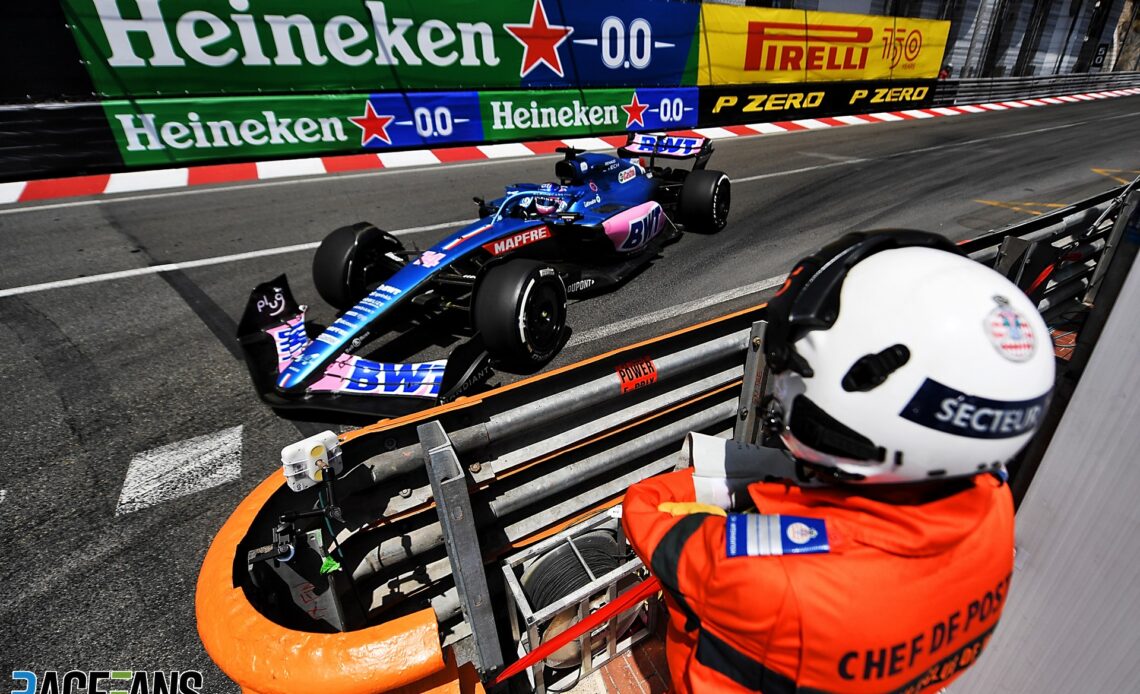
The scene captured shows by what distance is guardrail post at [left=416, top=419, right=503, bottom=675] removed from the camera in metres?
1.60

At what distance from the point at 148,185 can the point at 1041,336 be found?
1064 centimetres

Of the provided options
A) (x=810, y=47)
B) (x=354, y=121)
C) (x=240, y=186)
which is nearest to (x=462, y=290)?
(x=240, y=186)

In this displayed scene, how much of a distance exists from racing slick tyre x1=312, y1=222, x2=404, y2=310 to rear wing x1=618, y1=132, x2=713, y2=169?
3.60 m

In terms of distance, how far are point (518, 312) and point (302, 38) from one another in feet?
27.6

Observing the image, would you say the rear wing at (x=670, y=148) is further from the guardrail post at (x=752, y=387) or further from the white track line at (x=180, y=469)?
the white track line at (x=180, y=469)

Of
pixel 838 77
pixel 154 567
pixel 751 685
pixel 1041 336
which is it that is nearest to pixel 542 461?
pixel 751 685

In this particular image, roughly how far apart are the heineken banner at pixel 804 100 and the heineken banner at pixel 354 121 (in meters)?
1.89

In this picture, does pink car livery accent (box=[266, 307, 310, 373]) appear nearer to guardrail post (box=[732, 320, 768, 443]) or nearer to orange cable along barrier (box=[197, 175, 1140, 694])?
orange cable along barrier (box=[197, 175, 1140, 694])

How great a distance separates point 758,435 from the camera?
2.44m

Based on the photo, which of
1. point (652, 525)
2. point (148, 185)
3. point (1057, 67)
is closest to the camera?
point (652, 525)

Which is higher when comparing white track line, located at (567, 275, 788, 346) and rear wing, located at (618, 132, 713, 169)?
rear wing, located at (618, 132, 713, 169)

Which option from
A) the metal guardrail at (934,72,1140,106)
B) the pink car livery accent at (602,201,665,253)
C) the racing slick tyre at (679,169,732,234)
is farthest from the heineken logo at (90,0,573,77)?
the metal guardrail at (934,72,1140,106)

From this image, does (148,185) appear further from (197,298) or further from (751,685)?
(751,685)

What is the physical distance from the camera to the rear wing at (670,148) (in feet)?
22.0
